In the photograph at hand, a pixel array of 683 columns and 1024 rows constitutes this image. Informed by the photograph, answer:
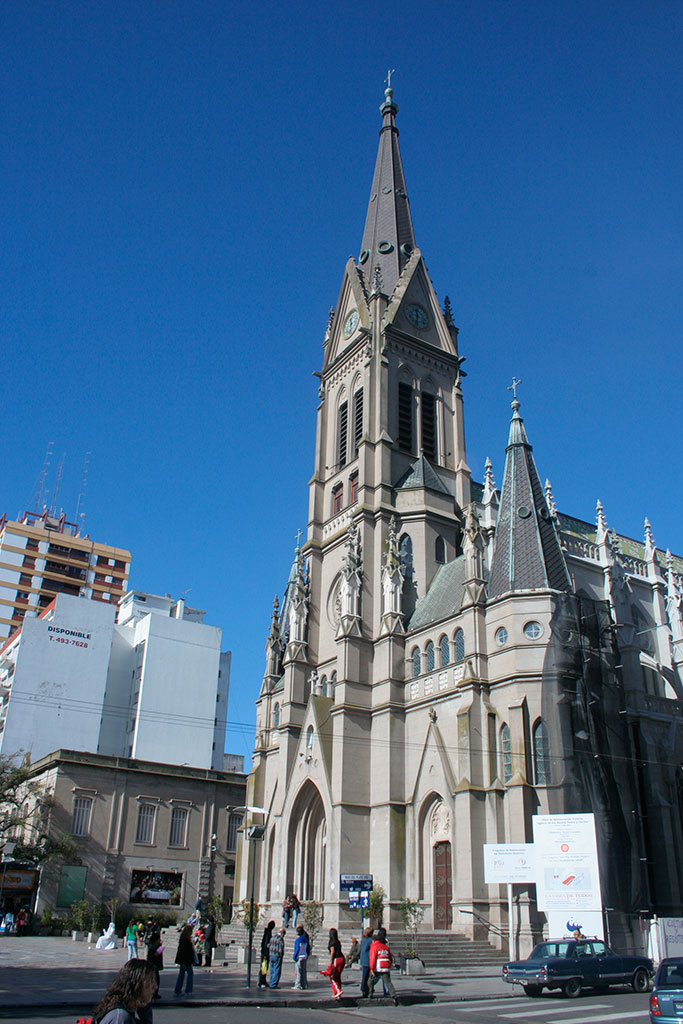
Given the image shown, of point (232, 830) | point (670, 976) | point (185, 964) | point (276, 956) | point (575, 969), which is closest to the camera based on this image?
point (670, 976)

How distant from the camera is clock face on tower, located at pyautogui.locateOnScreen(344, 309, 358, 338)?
2223 inches

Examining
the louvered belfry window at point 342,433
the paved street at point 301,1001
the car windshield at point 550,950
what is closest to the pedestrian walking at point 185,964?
the paved street at point 301,1001

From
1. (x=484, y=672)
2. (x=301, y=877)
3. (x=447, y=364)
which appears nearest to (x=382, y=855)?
(x=301, y=877)

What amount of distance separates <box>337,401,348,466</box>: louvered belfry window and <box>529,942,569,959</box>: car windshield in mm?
35472

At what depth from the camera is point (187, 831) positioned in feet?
173

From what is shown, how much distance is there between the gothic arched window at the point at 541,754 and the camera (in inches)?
1272

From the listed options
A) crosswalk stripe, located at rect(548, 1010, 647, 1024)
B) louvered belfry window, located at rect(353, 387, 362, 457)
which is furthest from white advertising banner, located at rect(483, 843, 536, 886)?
louvered belfry window, located at rect(353, 387, 362, 457)

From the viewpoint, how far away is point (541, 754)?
108 feet

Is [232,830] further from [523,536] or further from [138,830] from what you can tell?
[523,536]

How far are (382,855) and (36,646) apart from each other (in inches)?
1758


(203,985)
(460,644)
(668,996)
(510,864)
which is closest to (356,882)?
(510,864)

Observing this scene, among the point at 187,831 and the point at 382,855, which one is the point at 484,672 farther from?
the point at 187,831

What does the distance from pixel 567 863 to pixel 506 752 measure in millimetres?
6588

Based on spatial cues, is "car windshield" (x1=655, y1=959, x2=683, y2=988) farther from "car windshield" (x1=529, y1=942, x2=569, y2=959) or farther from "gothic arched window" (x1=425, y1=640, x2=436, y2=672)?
"gothic arched window" (x1=425, y1=640, x2=436, y2=672)
